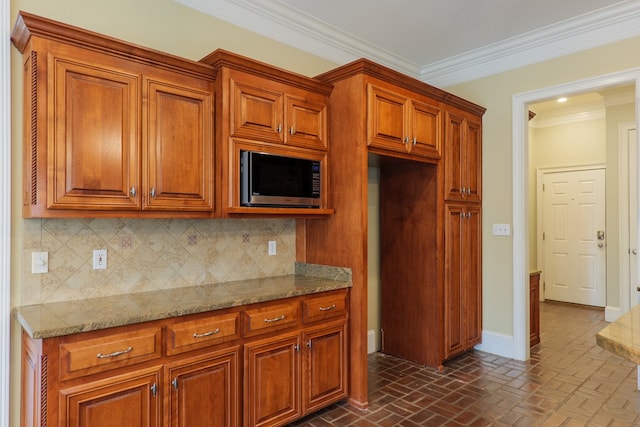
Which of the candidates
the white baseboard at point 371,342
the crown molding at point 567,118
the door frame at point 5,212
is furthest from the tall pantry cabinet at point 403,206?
the crown molding at point 567,118

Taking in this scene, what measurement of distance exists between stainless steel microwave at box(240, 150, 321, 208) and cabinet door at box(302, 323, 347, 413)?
Result: 0.92 metres

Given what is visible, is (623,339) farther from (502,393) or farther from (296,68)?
(296,68)

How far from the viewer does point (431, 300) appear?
11.6 ft

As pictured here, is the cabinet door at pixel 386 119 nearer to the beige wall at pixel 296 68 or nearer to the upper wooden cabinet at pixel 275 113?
the upper wooden cabinet at pixel 275 113

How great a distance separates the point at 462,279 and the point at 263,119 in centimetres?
250

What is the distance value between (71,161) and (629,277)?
248 inches

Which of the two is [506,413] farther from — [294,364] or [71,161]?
[71,161]

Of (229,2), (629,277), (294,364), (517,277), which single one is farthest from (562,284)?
(229,2)

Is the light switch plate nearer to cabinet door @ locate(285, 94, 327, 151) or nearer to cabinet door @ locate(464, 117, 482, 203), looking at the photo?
cabinet door @ locate(464, 117, 482, 203)

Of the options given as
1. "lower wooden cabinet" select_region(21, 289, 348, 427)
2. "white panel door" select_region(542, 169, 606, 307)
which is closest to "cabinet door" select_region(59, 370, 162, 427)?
"lower wooden cabinet" select_region(21, 289, 348, 427)

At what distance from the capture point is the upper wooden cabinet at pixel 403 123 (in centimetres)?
291

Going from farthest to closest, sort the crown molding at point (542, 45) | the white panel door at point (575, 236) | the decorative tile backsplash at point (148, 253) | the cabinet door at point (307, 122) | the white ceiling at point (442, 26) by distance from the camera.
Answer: the white panel door at point (575, 236), the crown molding at point (542, 45), the white ceiling at point (442, 26), the cabinet door at point (307, 122), the decorative tile backsplash at point (148, 253)

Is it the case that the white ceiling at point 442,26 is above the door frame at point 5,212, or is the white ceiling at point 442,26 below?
above

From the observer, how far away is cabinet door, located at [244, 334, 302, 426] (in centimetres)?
235
